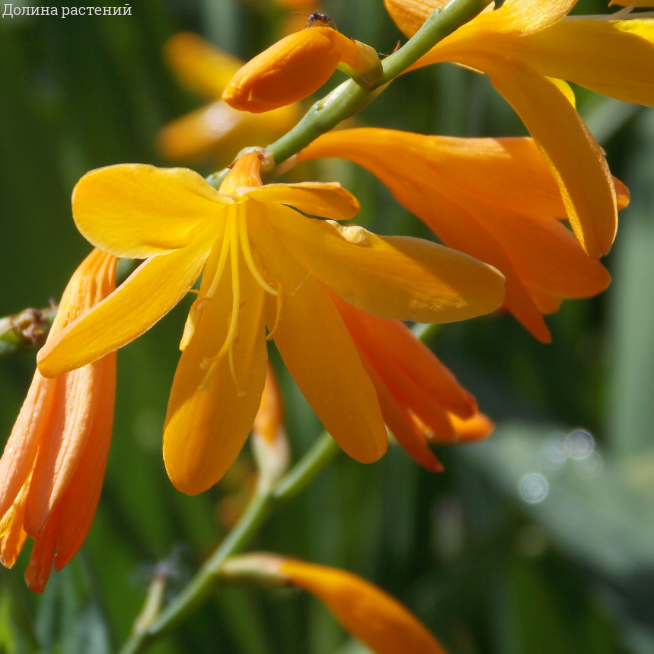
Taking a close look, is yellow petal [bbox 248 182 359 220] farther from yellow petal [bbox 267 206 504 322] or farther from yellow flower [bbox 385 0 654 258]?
yellow flower [bbox 385 0 654 258]

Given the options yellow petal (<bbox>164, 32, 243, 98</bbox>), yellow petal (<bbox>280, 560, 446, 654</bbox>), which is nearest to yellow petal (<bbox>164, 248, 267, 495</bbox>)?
yellow petal (<bbox>280, 560, 446, 654</bbox>)

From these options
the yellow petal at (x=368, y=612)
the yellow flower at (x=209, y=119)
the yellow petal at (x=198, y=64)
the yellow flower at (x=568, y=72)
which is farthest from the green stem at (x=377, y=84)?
the yellow petal at (x=198, y=64)

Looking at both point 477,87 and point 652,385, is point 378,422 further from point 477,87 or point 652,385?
point 477,87

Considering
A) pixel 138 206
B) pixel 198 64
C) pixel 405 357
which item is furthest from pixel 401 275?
pixel 198 64

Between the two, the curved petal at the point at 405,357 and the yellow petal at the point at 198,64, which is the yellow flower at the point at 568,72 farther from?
the yellow petal at the point at 198,64

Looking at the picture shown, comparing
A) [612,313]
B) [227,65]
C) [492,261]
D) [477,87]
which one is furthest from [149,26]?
[492,261]

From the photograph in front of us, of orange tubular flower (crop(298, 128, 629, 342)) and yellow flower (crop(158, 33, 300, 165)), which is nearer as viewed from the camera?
orange tubular flower (crop(298, 128, 629, 342))

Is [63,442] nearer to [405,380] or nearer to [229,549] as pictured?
[405,380]
